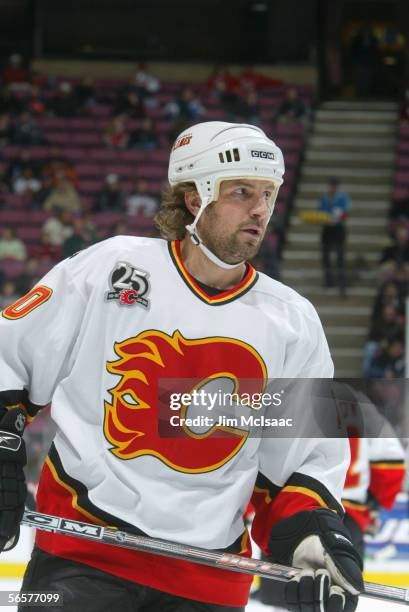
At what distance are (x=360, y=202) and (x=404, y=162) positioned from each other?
2.62 ft

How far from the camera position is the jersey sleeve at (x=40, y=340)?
220 centimetres

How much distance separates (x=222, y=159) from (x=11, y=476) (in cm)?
78

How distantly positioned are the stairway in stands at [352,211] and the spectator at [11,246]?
88.5 inches

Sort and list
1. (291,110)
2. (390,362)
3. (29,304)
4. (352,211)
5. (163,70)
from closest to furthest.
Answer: (29,304), (390,362), (352,211), (291,110), (163,70)

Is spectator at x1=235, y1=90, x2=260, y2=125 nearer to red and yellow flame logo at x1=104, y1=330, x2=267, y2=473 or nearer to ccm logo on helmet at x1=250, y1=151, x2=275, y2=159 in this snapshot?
ccm logo on helmet at x1=250, y1=151, x2=275, y2=159

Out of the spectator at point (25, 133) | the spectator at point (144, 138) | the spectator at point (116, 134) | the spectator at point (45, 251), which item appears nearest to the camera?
the spectator at point (45, 251)

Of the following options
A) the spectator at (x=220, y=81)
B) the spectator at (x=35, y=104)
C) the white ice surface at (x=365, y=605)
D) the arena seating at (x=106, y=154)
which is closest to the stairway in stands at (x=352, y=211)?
the arena seating at (x=106, y=154)

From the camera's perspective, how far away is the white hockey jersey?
7.06 ft

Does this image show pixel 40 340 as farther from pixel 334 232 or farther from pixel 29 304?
pixel 334 232

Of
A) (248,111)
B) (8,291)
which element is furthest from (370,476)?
(248,111)

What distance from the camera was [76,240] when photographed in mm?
8977

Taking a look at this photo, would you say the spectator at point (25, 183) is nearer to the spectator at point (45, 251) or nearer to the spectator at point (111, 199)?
the spectator at point (111, 199)

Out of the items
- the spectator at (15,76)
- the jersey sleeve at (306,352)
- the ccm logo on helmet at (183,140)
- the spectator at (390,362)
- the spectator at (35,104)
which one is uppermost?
the spectator at (15,76)

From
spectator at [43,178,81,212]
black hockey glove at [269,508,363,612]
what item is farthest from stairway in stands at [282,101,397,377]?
black hockey glove at [269,508,363,612]
